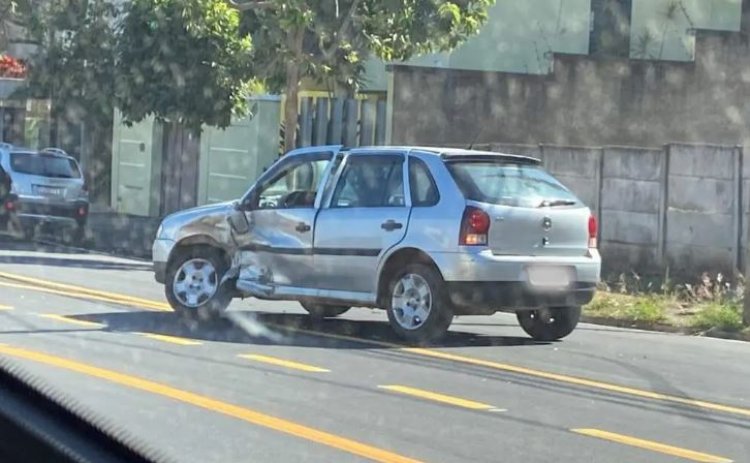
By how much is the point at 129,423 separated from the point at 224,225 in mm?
5514

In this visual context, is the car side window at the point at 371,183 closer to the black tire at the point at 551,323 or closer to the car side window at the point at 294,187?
the car side window at the point at 294,187

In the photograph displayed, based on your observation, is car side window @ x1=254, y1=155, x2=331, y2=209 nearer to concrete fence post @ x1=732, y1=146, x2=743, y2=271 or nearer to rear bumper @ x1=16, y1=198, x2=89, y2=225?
concrete fence post @ x1=732, y1=146, x2=743, y2=271

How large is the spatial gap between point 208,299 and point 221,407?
15.0ft

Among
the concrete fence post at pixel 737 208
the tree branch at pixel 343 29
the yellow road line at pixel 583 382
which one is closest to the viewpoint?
the yellow road line at pixel 583 382

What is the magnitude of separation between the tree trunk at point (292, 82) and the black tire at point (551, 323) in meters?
9.19

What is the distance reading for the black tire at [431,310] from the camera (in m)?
11.9

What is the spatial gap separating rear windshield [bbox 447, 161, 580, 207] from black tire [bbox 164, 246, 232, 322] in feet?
8.28

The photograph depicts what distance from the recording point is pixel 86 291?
15.9m

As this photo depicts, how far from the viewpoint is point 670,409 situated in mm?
9375

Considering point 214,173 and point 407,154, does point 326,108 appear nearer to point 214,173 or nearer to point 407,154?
point 214,173

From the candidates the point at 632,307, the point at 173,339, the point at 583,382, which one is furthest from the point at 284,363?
the point at 632,307

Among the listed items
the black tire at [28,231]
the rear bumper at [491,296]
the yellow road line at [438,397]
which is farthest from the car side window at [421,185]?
the black tire at [28,231]

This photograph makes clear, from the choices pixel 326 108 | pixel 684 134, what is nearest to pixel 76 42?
pixel 326 108

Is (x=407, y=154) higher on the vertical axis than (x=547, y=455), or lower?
higher
